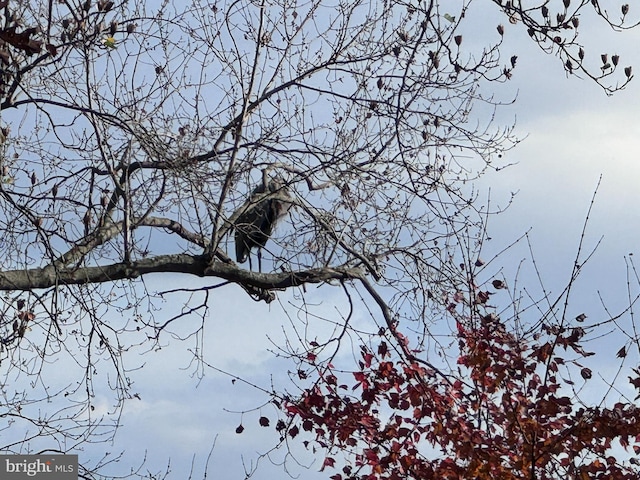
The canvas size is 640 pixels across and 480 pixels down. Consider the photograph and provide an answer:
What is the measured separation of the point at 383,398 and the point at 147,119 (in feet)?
8.75

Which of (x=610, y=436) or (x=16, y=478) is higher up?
(x=16, y=478)

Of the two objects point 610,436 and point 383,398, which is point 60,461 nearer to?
point 383,398

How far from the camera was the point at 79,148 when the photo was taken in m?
6.67

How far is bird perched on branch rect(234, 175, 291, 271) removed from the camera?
7.12m

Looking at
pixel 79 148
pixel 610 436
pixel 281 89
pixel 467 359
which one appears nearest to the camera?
pixel 610 436

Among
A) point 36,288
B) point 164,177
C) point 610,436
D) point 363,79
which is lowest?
point 610,436

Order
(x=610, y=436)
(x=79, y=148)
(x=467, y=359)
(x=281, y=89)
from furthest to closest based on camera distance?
(x=281, y=89), (x=79, y=148), (x=467, y=359), (x=610, y=436)

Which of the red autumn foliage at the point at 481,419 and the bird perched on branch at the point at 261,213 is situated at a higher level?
the bird perched on branch at the point at 261,213

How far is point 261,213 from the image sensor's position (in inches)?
321

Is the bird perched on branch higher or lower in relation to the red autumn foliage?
higher

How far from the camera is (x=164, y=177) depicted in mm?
6496

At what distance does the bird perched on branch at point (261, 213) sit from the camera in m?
7.12

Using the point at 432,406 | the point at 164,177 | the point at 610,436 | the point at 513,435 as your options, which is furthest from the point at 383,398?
the point at 164,177

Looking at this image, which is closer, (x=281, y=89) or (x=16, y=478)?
(x=16, y=478)
